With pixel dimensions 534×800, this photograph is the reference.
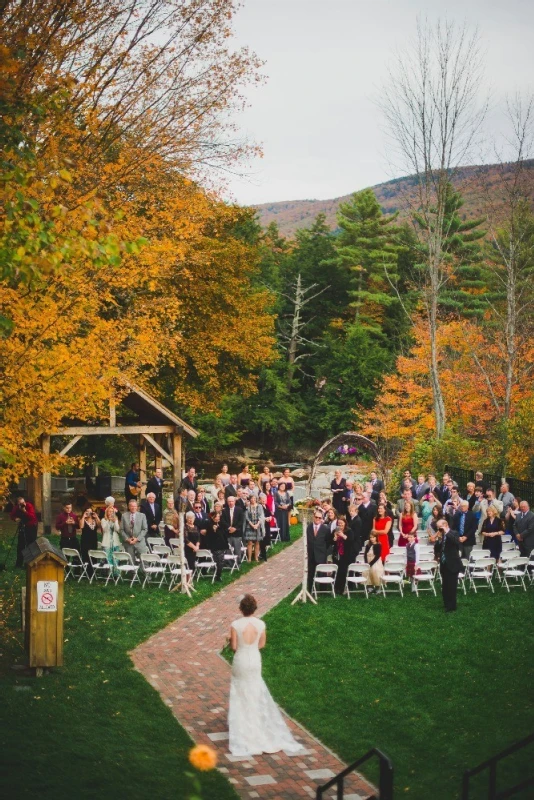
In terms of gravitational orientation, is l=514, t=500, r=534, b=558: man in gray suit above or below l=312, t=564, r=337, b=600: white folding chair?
above

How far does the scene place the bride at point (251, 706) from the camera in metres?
9.44

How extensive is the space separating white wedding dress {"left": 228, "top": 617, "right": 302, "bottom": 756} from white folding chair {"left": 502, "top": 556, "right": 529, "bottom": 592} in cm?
771

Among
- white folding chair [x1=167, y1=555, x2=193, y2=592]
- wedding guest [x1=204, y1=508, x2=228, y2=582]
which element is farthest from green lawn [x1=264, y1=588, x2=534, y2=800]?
wedding guest [x1=204, y1=508, x2=228, y2=582]

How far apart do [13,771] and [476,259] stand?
161 ft

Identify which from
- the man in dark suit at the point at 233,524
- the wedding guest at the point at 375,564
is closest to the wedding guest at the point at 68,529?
the man in dark suit at the point at 233,524

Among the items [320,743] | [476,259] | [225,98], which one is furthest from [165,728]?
[476,259]

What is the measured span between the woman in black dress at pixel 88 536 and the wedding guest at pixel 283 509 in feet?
18.0

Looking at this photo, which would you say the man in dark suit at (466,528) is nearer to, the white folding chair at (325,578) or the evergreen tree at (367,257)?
the white folding chair at (325,578)

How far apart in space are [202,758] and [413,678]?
4.60m

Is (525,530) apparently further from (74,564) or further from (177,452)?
(177,452)

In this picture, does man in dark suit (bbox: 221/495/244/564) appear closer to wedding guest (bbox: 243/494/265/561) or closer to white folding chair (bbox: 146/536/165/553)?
wedding guest (bbox: 243/494/265/561)

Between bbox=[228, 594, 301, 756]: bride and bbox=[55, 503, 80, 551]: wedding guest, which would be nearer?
bbox=[228, 594, 301, 756]: bride

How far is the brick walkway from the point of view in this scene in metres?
8.71

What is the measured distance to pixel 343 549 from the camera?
16.4m
